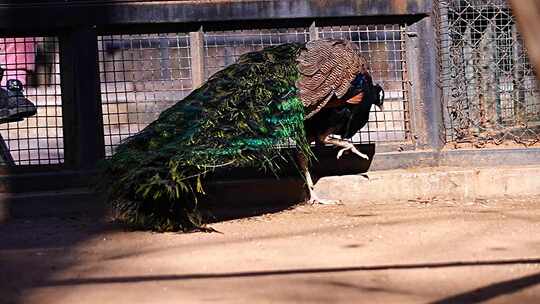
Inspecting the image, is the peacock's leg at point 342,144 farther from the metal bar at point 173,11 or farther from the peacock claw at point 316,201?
the metal bar at point 173,11

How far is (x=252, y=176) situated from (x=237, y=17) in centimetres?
158

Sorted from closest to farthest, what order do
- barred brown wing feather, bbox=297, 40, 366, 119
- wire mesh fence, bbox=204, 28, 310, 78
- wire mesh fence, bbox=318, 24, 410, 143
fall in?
1. barred brown wing feather, bbox=297, 40, 366, 119
2. wire mesh fence, bbox=204, 28, 310, 78
3. wire mesh fence, bbox=318, 24, 410, 143

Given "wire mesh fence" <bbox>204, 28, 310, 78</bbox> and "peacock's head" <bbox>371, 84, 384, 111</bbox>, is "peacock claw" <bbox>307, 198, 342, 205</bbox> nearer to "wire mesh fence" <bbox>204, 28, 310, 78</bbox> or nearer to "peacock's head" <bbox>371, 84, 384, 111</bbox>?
"peacock's head" <bbox>371, 84, 384, 111</bbox>

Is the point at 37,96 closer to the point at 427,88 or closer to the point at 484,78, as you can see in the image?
the point at 427,88

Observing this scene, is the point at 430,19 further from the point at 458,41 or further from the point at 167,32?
the point at 167,32

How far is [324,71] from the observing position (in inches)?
313

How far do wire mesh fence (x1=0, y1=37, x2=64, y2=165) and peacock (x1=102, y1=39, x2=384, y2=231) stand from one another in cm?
164

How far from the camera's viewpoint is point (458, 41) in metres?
9.35

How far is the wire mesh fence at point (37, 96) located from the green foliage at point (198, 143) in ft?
5.58

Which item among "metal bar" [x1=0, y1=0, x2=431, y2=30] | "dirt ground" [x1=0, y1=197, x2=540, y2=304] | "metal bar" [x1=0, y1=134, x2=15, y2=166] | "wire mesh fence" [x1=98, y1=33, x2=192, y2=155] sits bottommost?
"dirt ground" [x1=0, y1=197, x2=540, y2=304]

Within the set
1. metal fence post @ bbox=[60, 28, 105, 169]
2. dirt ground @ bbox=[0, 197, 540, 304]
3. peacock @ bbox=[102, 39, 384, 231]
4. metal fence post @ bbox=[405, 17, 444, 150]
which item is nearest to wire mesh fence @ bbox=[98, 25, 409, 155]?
metal fence post @ bbox=[405, 17, 444, 150]

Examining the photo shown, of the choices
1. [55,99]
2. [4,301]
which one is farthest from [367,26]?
[4,301]

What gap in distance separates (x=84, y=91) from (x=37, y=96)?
60 centimetres

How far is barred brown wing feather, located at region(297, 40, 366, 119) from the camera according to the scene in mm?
7891
